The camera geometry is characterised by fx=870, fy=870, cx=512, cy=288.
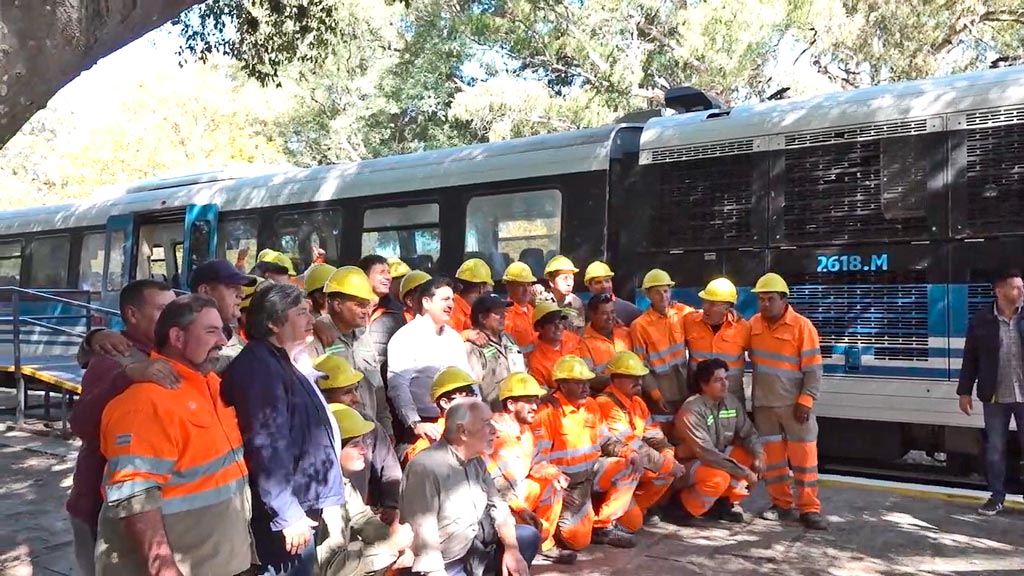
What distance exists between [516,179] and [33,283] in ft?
30.7

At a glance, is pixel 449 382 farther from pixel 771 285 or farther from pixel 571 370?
pixel 771 285

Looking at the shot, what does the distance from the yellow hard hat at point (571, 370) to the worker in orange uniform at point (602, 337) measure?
27.9 inches

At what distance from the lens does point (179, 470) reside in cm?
254

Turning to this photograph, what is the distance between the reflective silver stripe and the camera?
2.54 m

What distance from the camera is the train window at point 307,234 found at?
9.95 m

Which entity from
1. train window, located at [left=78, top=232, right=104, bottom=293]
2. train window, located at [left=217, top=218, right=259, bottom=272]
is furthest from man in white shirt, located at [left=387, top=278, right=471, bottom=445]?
train window, located at [left=78, top=232, right=104, bottom=293]

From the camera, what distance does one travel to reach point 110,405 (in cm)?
252

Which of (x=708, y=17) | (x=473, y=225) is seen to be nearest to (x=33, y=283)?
(x=473, y=225)

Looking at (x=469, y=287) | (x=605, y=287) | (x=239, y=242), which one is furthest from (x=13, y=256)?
(x=605, y=287)

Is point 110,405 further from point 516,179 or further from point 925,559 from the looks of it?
point 516,179

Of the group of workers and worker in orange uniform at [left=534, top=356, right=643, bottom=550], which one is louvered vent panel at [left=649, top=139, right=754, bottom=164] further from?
worker in orange uniform at [left=534, top=356, right=643, bottom=550]

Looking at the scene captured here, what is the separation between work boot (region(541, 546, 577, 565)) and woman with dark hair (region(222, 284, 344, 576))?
85.3 inches

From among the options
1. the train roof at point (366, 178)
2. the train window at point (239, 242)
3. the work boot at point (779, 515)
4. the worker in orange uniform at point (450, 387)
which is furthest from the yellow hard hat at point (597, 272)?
the train window at point (239, 242)

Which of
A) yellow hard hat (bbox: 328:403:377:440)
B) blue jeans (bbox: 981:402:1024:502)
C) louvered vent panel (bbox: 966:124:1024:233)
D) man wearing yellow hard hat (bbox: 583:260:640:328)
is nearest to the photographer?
yellow hard hat (bbox: 328:403:377:440)
